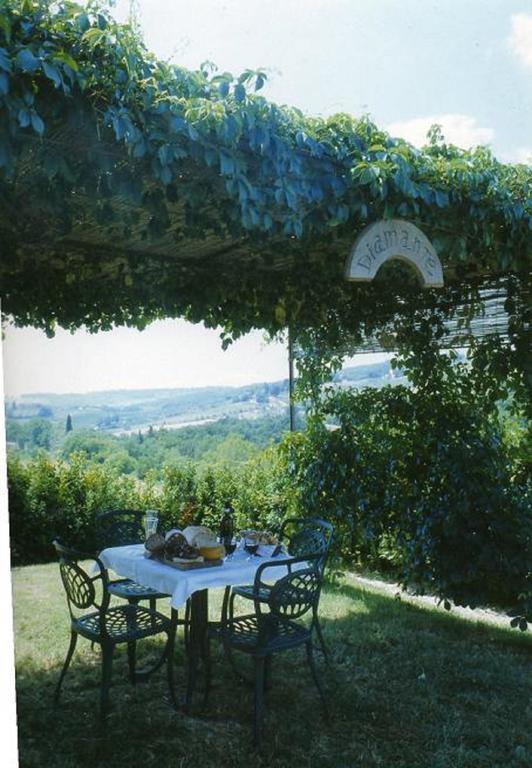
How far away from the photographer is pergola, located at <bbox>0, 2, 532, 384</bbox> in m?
2.03

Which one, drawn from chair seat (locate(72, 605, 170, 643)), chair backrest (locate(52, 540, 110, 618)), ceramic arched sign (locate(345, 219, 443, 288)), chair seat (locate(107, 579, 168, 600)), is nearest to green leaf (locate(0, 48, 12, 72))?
ceramic arched sign (locate(345, 219, 443, 288))

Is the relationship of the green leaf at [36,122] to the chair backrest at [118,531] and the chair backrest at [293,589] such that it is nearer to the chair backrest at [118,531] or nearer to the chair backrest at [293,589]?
the chair backrest at [293,589]

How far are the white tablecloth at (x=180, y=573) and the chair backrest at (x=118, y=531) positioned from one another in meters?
0.67

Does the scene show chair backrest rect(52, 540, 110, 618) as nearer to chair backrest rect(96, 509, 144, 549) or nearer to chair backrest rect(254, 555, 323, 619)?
chair backrest rect(254, 555, 323, 619)

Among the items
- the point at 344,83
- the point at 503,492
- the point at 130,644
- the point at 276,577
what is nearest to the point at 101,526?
the point at 130,644

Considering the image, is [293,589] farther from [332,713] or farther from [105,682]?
[105,682]

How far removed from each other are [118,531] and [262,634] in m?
1.56

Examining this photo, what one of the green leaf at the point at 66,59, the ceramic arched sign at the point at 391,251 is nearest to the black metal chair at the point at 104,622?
the ceramic arched sign at the point at 391,251

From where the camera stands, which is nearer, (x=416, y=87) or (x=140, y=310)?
(x=416, y=87)

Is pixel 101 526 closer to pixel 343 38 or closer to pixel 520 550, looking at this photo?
pixel 520 550

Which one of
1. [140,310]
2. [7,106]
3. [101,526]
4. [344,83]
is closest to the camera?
[7,106]

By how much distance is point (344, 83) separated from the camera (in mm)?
3299

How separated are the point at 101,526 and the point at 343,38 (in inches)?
123

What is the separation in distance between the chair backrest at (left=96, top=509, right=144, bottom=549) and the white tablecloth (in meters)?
0.67
